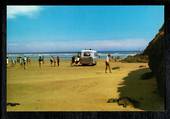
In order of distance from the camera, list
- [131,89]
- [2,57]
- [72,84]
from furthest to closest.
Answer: [72,84]
[131,89]
[2,57]

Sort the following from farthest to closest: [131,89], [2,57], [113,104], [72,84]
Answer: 1. [72,84]
2. [131,89]
3. [113,104]
4. [2,57]

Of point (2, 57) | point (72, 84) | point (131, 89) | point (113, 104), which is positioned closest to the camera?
point (2, 57)

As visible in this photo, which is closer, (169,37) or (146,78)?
(169,37)

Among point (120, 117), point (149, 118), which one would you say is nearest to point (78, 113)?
point (120, 117)

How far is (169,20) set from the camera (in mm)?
5676

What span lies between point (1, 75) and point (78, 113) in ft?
3.94

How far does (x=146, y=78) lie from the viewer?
721 inches

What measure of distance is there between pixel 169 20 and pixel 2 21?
7.69 feet

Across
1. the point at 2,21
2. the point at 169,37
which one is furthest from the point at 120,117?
the point at 2,21

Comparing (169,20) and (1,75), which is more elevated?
(169,20)
